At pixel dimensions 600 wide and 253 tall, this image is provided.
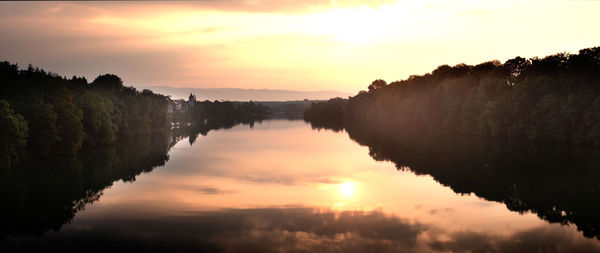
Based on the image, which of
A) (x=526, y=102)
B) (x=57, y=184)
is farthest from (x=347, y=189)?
(x=526, y=102)

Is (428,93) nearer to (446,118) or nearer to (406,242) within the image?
(446,118)

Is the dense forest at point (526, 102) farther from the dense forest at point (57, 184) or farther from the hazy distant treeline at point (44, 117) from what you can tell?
the hazy distant treeline at point (44, 117)

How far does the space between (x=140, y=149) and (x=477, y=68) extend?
8567 centimetres

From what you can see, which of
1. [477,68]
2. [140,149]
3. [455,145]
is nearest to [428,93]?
[477,68]

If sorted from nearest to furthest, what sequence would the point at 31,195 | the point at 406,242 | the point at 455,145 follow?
the point at 406,242
the point at 31,195
the point at 455,145

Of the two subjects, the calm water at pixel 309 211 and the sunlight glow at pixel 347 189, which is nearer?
the calm water at pixel 309 211

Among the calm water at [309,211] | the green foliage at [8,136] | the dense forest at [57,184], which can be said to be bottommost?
the dense forest at [57,184]

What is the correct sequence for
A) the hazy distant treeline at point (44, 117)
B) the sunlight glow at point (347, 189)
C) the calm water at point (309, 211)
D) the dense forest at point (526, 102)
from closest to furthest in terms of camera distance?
the calm water at point (309, 211)
the sunlight glow at point (347, 189)
the hazy distant treeline at point (44, 117)
the dense forest at point (526, 102)

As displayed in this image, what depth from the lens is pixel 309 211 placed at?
108ft

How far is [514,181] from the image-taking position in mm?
45656

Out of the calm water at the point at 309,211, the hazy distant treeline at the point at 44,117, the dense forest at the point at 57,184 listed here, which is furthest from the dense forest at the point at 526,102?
the hazy distant treeline at the point at 44,117

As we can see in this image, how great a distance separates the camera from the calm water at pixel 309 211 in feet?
84.6

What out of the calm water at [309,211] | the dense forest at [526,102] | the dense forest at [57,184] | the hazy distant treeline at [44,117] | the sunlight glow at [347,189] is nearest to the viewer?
the calm water at [309,211]

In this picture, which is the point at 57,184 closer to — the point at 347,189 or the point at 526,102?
the point at 347,189
